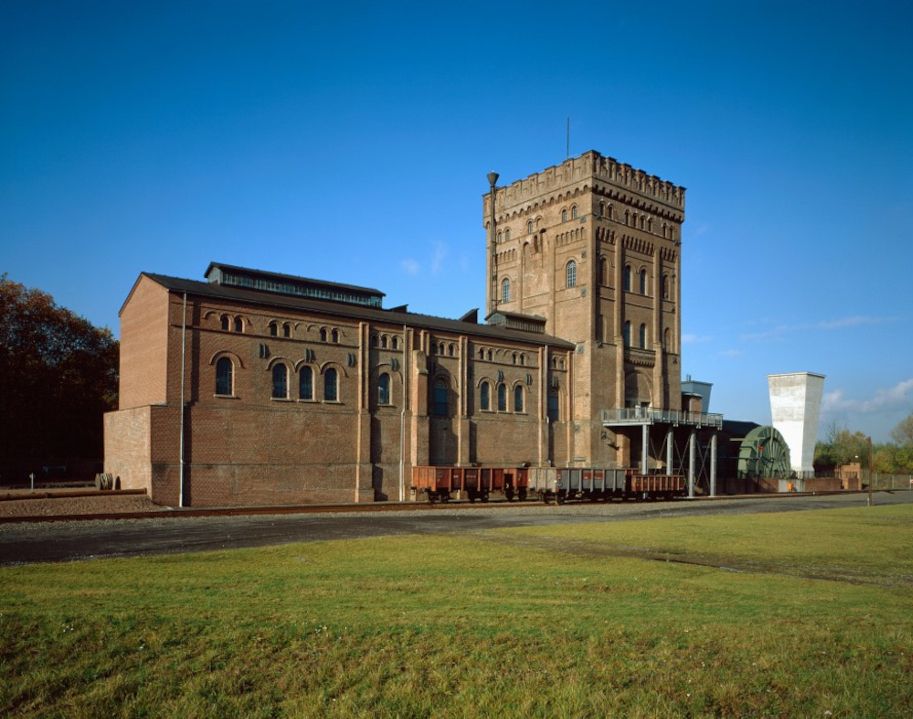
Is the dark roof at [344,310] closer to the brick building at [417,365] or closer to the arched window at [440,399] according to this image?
the brick building at [417,365]

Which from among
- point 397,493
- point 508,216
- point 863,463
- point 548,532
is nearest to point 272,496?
point 397,493

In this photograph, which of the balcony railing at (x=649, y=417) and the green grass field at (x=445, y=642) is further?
the balcony railing at (x=649, y=417)

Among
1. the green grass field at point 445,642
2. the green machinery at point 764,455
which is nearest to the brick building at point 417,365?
the green machinery at point 764,455

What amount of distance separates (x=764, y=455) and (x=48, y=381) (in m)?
54.7

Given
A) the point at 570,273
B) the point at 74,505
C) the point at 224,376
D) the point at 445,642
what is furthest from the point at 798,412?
the point at 445,642

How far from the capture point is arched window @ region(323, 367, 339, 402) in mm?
37906

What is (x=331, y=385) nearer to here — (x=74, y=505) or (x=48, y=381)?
(x=74, y=505)

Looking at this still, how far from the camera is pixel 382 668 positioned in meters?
7.79

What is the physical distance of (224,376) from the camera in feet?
A: 113

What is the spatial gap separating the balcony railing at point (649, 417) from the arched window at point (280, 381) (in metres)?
23.6

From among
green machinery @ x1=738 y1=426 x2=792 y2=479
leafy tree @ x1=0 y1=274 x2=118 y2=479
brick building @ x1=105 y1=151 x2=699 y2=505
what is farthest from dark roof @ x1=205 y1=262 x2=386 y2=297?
green machinery @ x1=738 y1=426 x2=792 y2=479

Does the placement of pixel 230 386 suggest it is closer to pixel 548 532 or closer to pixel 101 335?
pixel 548 532

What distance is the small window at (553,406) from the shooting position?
163 ft

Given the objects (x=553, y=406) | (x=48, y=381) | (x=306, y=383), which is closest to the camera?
(x=306, y=383)
